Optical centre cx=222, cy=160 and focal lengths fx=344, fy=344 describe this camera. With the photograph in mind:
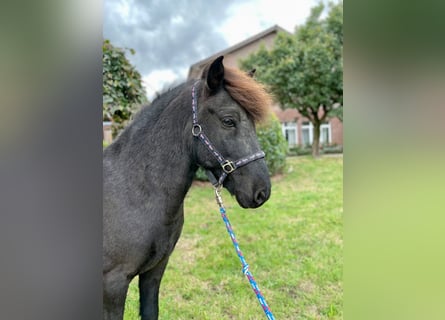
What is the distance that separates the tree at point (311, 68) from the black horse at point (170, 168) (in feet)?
39.3

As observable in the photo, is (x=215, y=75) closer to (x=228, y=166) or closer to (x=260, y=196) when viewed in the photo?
(x=228, y=166)

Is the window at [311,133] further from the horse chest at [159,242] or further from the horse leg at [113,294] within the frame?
the horse leg at [113,294]

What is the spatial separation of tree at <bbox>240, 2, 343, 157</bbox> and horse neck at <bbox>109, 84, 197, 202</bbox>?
1199 centimetres

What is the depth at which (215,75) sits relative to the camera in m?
1.79

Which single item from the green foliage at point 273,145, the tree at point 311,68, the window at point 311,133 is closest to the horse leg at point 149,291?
the green foliage at point 273,145

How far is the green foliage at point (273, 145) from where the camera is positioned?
28.5 feet

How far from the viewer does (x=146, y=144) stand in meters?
1.88

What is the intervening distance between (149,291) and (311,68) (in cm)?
1337

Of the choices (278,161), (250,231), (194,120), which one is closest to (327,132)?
(278,161)

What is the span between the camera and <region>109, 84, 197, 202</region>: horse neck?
181cm

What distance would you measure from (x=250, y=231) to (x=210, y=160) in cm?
384

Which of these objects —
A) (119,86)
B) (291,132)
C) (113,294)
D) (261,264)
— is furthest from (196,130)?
(291,132)
